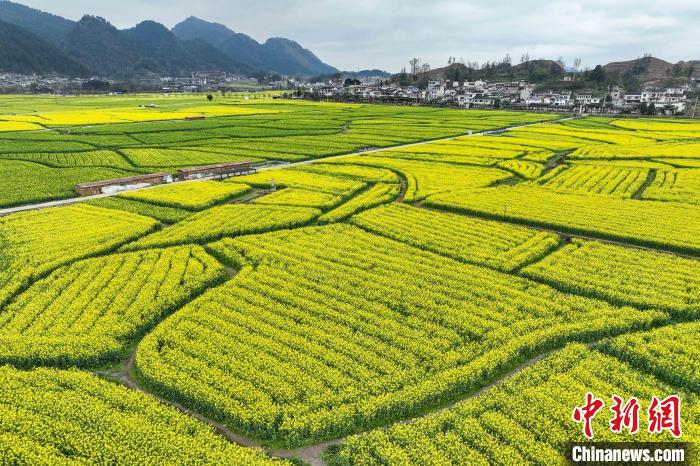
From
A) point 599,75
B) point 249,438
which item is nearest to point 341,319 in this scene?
point 249,438

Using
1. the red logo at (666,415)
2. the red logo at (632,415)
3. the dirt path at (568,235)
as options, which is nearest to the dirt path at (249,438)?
the red logo at (632,415)

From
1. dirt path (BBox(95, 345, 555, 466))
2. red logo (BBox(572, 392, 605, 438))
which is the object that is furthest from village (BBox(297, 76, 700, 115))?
dirt path (BBox(95, 345, 555, 466))

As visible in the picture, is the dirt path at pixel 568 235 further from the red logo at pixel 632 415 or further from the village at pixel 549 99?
the village at pixel 549 99

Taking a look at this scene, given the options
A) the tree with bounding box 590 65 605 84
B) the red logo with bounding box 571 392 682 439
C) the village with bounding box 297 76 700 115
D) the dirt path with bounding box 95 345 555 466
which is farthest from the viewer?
the tree with bounding box 590 65 605 84

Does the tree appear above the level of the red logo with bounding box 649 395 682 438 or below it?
above

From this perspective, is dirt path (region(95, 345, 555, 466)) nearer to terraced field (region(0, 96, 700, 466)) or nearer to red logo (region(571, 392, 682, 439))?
terraced field (region(0, 96, 700, 466))

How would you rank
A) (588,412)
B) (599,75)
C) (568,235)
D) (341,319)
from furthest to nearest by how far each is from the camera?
(599,75)
(568,235)
(341,319)
(588,412)

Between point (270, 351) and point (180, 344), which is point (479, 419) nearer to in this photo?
point (270, 351)

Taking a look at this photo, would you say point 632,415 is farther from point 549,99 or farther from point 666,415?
point 549,99

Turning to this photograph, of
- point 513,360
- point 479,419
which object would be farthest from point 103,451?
point 513,360
